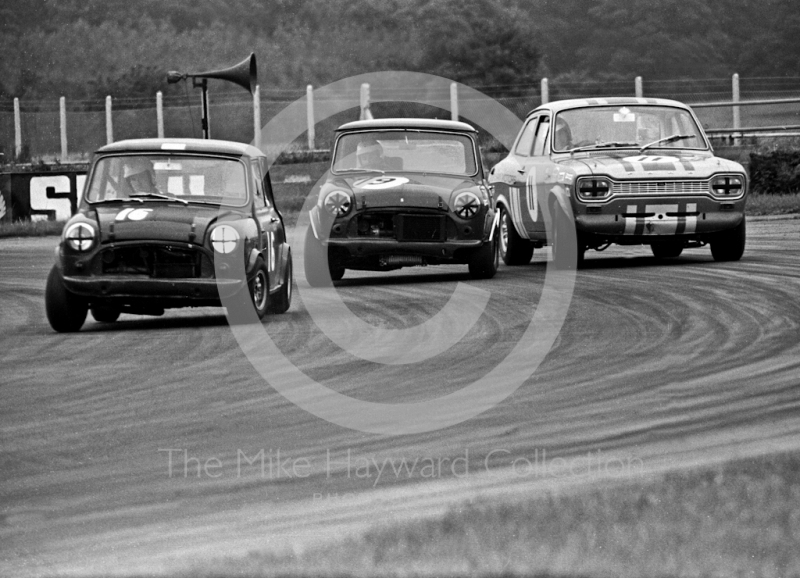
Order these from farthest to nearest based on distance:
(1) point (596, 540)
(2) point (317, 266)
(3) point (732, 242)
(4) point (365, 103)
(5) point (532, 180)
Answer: (4) point (365, 103) < (5) point (532, 180) < (3) point (732, 242) < (2) point (317, 266) < (1) point (596, 540)

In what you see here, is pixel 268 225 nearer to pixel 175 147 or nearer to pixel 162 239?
pixel 175 147

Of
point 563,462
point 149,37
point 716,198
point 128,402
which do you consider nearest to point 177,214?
point 128,402

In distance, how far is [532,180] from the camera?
13602 millimetres

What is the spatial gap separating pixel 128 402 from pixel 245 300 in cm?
284

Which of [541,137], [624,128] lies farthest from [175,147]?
[624,128]

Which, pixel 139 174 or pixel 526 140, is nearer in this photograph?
pixel 139 174

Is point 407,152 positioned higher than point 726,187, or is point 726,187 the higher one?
point 407,152

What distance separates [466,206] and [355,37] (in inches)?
2061

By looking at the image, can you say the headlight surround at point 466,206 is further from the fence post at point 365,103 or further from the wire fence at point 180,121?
the fence post at point 365,103

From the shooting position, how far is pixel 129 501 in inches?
182

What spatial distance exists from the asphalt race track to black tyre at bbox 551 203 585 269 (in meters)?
2.88

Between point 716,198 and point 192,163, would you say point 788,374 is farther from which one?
point 716,198

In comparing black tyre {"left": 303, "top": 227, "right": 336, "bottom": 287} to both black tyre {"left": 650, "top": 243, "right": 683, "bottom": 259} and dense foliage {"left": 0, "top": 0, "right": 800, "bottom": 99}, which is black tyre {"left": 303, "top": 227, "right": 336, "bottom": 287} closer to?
black tyre {"left": 650, "top": 243, "right": 683, "bottom": 259}

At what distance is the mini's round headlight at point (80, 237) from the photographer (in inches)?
356
